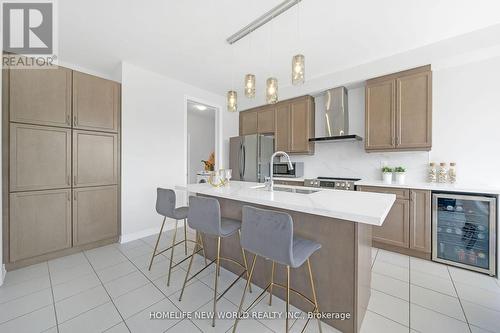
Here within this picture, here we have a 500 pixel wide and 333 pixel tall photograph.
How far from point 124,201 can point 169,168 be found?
2.83 feet

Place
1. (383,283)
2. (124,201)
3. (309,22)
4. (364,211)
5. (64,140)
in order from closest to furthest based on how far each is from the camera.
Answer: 1. (364,211)
2. (383,283)
3. (309,22)
4. (64,140)
5. (124,201)

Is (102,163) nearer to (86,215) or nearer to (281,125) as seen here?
(86,215)

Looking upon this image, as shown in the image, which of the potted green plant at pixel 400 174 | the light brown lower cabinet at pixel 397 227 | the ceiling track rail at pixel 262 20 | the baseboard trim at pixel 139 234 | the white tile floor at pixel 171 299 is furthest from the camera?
the baseboard trim at pixel 139 234

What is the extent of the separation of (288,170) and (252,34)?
2398mm

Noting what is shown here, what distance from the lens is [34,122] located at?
2348 mm

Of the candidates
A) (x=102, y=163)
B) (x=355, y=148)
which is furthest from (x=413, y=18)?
(x=102, y=163)

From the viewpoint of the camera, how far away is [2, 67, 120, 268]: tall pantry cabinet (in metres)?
2.24

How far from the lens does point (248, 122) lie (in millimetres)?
4664

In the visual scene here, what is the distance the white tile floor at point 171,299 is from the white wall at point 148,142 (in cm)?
86

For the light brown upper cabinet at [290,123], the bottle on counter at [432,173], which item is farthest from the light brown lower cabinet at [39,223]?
the bottle on counter at [432,173]

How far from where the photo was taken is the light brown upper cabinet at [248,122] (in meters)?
4.55

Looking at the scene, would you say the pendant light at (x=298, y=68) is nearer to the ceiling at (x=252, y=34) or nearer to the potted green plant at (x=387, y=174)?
the ceiling at (x=252, y=34)

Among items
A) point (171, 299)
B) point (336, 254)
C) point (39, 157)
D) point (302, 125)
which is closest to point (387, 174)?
point (302, 125)

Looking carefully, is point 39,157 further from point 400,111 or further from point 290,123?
point 400,111
